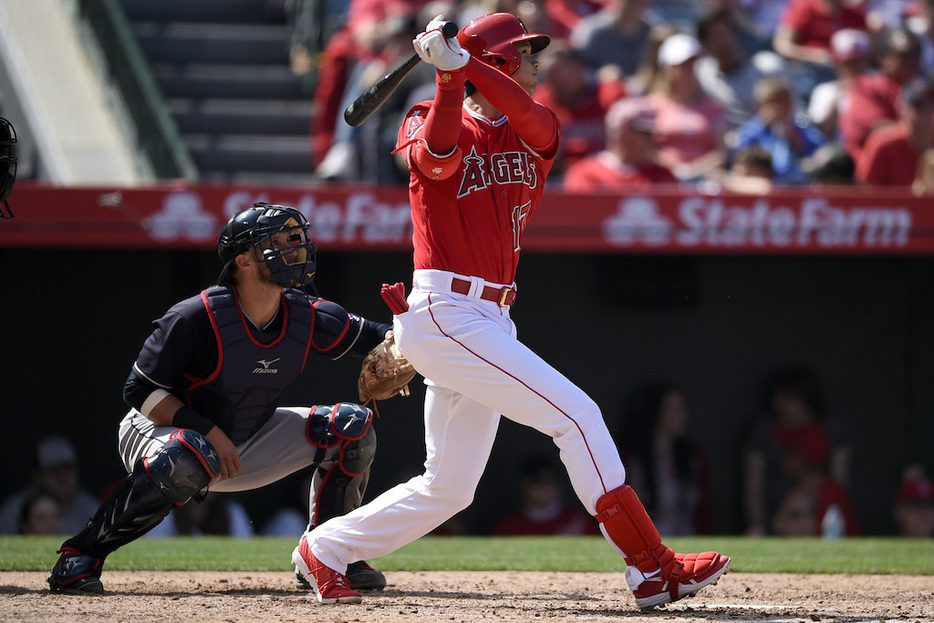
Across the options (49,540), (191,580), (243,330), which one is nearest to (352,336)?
(243,330)

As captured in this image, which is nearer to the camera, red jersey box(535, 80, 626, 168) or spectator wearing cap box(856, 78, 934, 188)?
spectator wearing cap box(856, 78, 934, 188)

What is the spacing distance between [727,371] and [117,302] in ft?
11.2

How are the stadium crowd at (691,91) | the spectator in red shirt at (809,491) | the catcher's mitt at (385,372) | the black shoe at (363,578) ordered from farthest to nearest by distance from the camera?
the stadium crowd at (691,91) < the spectator in red shirt at (809,491) < the black shoe at (363,578) < the catcher's mitt at (385,372)

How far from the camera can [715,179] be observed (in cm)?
754

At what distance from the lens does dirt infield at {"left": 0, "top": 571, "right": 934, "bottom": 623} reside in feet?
11.4

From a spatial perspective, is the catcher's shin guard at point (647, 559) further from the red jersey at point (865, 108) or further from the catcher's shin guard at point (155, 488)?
the red jersey at point (865, 108)

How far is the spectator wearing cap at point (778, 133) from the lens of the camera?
25.6ft

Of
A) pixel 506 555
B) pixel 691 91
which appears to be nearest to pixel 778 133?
pixel 691 91

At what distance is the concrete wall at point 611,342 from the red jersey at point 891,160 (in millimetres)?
581

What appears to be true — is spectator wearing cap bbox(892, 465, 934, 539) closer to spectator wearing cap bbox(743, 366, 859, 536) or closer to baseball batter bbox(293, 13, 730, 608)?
spectator wearing cap bbox(743, 366, 859, 536)

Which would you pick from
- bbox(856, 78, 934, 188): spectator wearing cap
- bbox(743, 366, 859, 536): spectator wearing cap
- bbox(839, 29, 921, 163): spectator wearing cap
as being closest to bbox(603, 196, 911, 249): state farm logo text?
bbox(743, 366, 859, 536): spectator wearing cap

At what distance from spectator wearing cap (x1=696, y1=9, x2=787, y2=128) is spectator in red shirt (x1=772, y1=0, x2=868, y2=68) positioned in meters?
0.77

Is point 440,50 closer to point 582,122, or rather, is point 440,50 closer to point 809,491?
point 809,491

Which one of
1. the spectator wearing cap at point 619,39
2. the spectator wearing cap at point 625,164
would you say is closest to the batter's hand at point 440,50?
the spectator wearing cap at point 625,164
